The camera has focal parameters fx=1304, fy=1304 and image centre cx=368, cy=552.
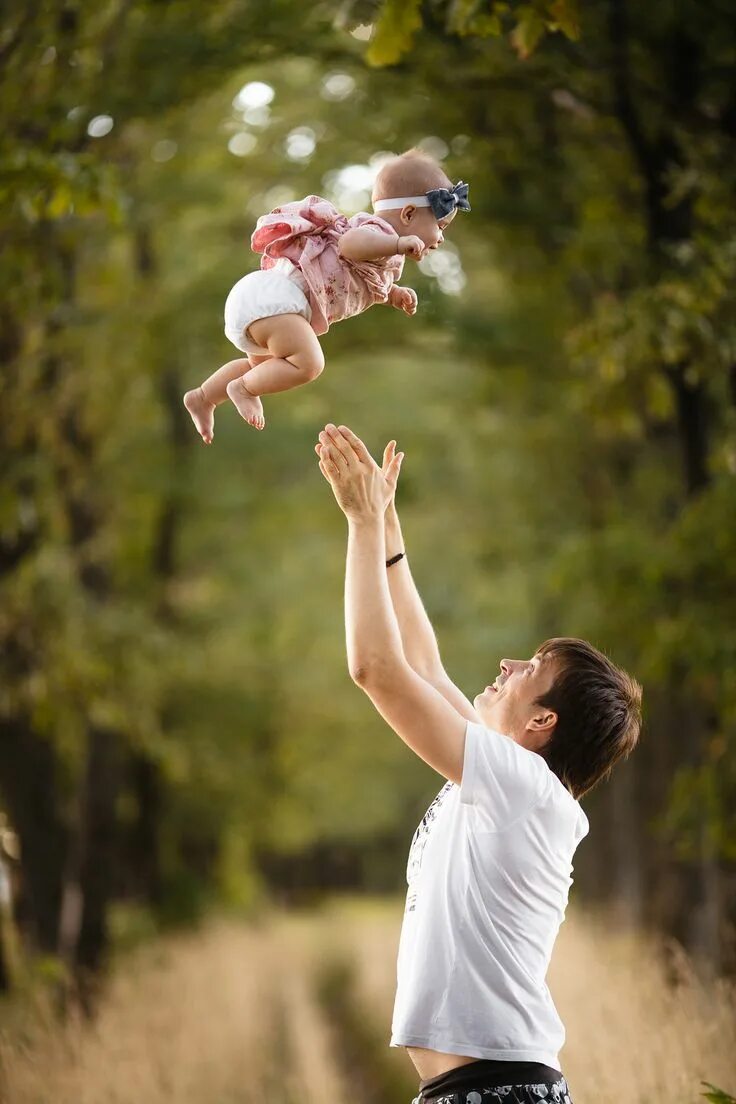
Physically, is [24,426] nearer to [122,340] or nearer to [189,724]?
[122,340]

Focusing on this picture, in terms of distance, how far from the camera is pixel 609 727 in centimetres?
287

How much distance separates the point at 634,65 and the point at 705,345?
5.15ft

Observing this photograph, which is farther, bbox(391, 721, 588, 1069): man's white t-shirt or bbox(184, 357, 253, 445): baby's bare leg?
bbox(184, 357, 253, 445): baby's bare leg

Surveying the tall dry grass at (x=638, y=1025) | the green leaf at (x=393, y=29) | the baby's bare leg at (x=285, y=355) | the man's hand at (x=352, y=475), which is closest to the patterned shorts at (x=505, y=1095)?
the man's hand at (x=352, y=475)

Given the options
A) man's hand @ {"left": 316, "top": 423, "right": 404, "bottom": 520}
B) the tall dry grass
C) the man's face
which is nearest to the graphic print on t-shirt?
the man's face

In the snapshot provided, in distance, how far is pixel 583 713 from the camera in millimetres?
2861

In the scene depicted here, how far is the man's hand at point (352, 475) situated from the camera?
2775mm

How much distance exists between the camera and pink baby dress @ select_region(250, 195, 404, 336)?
280 cm

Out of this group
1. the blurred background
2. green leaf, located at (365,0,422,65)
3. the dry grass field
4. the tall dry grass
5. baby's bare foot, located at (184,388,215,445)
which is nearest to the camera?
baby's bare foot, located at (184,388,215,445)

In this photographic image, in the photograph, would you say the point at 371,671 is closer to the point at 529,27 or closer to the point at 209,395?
the point at 209,395

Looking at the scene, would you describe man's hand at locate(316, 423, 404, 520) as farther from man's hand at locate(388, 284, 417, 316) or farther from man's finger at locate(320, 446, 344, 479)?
man's hand at locate(388, 284, 417, 316)

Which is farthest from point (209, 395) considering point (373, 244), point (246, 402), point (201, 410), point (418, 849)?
point (418, 849)

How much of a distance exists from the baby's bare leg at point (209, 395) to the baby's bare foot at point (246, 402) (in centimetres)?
14

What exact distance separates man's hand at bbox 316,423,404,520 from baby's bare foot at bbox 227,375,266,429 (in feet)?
0.48
